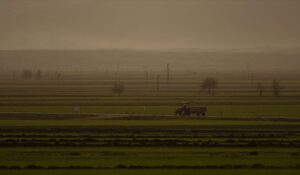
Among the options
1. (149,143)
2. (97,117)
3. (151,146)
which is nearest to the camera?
(151,146)

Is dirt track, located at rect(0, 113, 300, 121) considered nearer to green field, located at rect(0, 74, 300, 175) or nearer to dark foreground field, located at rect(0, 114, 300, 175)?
green field, located at rect(0, 74, 300, 175)

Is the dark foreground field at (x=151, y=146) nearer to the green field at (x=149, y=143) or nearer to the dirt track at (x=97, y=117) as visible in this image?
the green field at (x=149, y=143)

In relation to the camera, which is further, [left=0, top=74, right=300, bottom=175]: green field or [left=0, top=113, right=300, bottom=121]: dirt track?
[left=0, top=113, right=300, bottom=121]: dirt track

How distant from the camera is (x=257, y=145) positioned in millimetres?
30000

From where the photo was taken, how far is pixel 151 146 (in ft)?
97.7

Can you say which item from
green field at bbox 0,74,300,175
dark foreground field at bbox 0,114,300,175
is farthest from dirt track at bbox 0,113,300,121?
dark foreground field at bbox 0,114,300,175

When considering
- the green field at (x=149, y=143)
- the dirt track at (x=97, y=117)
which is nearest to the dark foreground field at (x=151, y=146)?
the green field at (x=149, y=143)

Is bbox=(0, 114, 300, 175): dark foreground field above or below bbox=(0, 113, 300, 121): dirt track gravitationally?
below

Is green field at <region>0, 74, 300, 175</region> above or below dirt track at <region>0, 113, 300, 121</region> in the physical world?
below

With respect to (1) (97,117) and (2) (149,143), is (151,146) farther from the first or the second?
(1) (97,117)

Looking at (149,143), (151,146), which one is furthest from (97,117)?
(151,146)

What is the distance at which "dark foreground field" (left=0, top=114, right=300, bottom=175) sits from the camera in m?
24.0

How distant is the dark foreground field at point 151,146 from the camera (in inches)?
945
